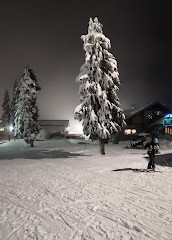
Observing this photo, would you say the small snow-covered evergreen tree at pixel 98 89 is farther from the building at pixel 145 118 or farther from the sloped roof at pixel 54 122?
the sloped roof at pixel 54 122

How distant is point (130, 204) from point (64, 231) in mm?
2444

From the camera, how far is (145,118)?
1829 inches

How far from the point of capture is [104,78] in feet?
68.6

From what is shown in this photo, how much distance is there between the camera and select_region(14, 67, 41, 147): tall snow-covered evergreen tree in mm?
33312

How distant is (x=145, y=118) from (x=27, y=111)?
24.3m

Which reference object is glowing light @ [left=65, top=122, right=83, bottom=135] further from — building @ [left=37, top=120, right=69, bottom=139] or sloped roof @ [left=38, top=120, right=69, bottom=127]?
sloped roof @ [left=38, top=120, right=69, bottom=127]

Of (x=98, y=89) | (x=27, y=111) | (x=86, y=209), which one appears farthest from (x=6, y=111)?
(x=86, y=209)

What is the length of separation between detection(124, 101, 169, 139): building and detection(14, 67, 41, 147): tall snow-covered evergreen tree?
19083 millimetres

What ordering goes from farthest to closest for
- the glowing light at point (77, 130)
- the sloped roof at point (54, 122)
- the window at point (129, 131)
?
the sloped roof at point (54, 122) < the glowing light at point (77, 130) < the window at point (129, 131)

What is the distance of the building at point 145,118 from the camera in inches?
1775

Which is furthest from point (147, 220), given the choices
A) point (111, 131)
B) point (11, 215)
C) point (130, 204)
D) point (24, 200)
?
point (111, 131)

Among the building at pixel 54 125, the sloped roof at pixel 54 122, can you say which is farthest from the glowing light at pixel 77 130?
the sloped roof at pixel 54 122

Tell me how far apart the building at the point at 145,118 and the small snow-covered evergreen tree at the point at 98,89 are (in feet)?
77.9

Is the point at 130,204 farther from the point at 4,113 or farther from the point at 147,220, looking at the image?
the point at 4,113
